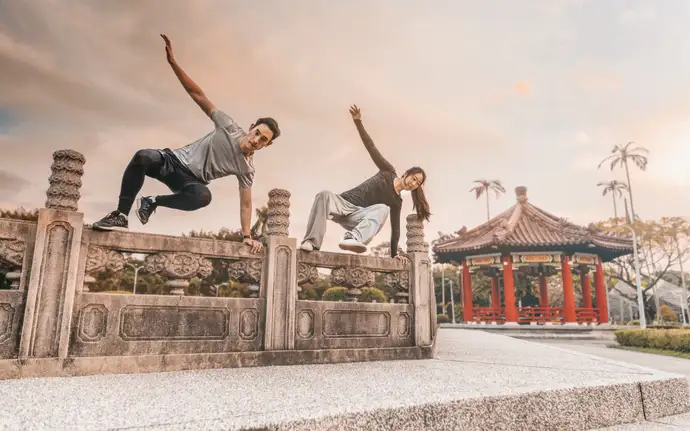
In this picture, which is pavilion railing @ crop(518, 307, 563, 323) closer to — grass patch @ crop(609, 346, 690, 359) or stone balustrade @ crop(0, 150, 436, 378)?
grass patch @ crop(609, 346, 690, 359)

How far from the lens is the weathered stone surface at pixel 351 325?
15.3ft

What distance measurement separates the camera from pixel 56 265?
364cm

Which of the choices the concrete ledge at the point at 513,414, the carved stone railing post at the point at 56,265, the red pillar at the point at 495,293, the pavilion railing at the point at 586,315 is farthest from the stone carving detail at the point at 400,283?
the red pillar at the point at 495,293

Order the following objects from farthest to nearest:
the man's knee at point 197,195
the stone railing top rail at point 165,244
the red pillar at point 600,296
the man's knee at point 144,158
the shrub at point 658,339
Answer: the red pillar at point 600,296 → the shrub at point 658,339 → the man's knee at point 197,195 → the man's knee at point 144,158 → the stone railing top rail at point 165,244

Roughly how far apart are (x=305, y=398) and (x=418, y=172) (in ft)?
11.5

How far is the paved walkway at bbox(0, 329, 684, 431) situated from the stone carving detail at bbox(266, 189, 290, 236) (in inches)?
59.9

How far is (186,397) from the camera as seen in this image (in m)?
2.47

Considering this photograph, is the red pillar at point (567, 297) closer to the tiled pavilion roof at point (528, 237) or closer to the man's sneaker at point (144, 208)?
the tiled pavilion roof at point (528, 237)

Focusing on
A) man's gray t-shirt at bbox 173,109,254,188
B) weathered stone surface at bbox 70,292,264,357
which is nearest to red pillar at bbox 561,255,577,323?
weathered stone surface at bbox 70,292,264,357

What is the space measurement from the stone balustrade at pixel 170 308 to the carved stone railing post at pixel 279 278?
0.04 ft

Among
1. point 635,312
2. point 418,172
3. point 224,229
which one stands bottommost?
point 635,312

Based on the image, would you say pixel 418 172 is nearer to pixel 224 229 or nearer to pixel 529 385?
pixel 529 385

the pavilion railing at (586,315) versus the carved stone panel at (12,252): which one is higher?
Answer: the carved stone panel at (12,252)

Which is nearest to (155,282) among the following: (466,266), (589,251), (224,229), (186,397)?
(224,229)
